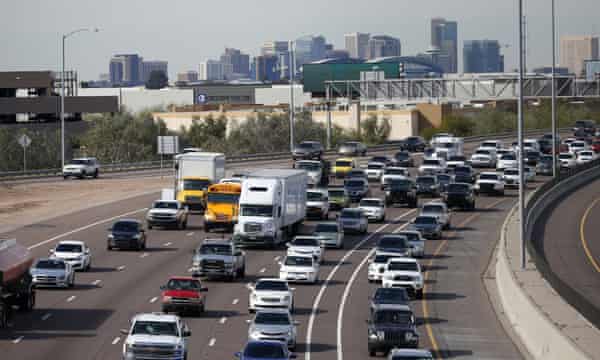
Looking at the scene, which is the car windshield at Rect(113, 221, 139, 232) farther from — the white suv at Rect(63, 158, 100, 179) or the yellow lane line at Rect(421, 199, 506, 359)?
the white suv at Rect(63, 158, 100, 179)

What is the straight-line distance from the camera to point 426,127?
170875 mm

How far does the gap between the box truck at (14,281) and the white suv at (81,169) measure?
175 feet

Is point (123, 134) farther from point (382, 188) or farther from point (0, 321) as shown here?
point (0, 321)

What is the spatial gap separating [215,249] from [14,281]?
11.0 metres

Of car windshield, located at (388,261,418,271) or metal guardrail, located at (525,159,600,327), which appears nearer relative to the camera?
metal guardrail, located at (525,159,600,327)

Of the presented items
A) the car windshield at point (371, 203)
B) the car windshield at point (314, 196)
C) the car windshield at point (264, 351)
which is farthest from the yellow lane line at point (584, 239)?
the car windshield at point (264, 351)

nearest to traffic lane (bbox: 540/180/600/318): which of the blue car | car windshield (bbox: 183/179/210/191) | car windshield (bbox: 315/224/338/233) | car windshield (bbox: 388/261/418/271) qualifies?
car windshield (bbox: 388/261/418/271)

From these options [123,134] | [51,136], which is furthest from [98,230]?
[123,134]

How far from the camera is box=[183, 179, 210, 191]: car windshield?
69.7 meters

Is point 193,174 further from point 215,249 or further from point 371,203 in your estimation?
point 215,249

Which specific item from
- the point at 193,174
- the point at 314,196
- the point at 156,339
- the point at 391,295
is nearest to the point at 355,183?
the point at 314,196

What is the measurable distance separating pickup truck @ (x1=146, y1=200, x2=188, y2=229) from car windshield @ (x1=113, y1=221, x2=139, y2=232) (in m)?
7.23

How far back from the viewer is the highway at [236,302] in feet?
116

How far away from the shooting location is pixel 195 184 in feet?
229
